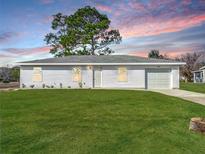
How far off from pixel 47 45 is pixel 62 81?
72.6ft

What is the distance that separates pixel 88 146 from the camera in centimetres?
687

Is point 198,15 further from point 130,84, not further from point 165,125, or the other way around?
point 165,125

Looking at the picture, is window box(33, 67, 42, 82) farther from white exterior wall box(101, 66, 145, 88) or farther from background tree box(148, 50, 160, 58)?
background tree box(148, 50, 160, 58)

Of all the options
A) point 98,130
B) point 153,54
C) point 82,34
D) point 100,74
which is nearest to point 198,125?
point 98,130

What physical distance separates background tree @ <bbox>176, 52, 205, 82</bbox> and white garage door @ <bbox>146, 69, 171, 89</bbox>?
3491cm

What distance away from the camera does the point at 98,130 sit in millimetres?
8320

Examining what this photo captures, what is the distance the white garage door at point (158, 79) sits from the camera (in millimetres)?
28328

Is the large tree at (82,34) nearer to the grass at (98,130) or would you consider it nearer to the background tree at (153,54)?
the background tree at (153,54)

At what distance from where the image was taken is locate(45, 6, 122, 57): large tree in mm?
46562

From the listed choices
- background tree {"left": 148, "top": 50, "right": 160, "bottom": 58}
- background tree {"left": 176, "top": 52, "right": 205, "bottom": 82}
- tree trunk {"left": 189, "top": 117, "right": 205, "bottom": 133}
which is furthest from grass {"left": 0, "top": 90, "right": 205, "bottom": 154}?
background tree {"left": 148, "top": 50, "right": 160, "bottom": 58}

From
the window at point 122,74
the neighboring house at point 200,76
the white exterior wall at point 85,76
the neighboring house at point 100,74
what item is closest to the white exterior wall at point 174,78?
the neighboring house at point 100,74

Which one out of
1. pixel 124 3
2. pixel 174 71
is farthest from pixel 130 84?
pixel 124 3

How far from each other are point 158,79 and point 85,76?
7376 mm

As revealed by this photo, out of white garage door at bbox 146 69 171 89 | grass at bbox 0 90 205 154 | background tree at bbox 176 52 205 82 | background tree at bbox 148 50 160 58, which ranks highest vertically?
background tree at bbox 148 50 160 58
